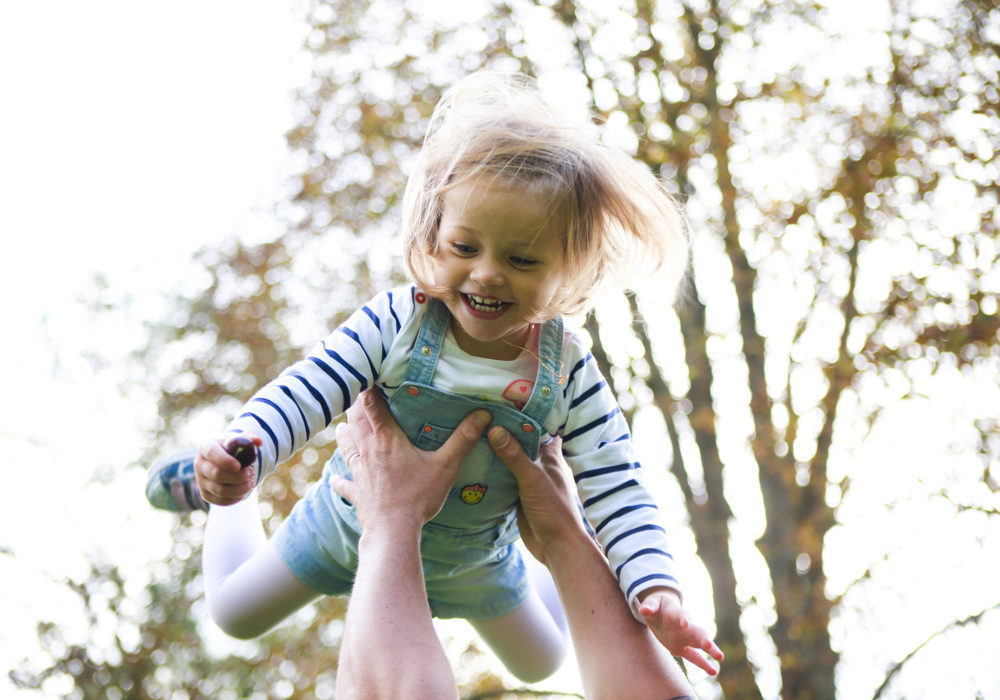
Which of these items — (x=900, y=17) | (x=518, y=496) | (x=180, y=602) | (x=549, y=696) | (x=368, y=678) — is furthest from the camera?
(x=180, y=602)

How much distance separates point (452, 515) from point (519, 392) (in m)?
0.30

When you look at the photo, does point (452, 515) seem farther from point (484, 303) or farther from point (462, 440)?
point (484, 303)

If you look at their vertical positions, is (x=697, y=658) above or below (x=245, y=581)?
above

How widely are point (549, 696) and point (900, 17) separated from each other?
4.87m

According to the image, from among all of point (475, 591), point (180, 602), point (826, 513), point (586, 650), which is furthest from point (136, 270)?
point (586, 650)

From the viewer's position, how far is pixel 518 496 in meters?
1.88

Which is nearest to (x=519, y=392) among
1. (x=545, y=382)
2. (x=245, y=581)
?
(x=545, y=382)

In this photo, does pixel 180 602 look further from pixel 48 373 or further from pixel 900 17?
pixel 900 17

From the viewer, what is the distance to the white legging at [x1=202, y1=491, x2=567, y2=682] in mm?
2143

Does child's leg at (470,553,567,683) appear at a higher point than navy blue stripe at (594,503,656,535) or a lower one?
lower

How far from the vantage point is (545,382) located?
1.77 meters

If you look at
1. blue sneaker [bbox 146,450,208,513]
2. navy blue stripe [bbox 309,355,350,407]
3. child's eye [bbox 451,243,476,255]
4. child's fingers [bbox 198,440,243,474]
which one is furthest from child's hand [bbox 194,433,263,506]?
blue sneaker [bbox 146,450,208,513]

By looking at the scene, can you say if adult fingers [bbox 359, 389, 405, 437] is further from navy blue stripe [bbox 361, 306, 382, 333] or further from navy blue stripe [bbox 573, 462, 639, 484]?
navy blue stripe [bbox 573, 462, 639, 484]

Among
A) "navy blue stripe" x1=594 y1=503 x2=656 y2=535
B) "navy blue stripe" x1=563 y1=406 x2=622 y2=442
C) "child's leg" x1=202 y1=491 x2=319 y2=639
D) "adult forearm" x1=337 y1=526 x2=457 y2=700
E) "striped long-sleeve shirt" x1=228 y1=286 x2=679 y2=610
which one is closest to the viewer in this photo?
"adult forearm" x1=337 y1=526 x2=457 y2=700
